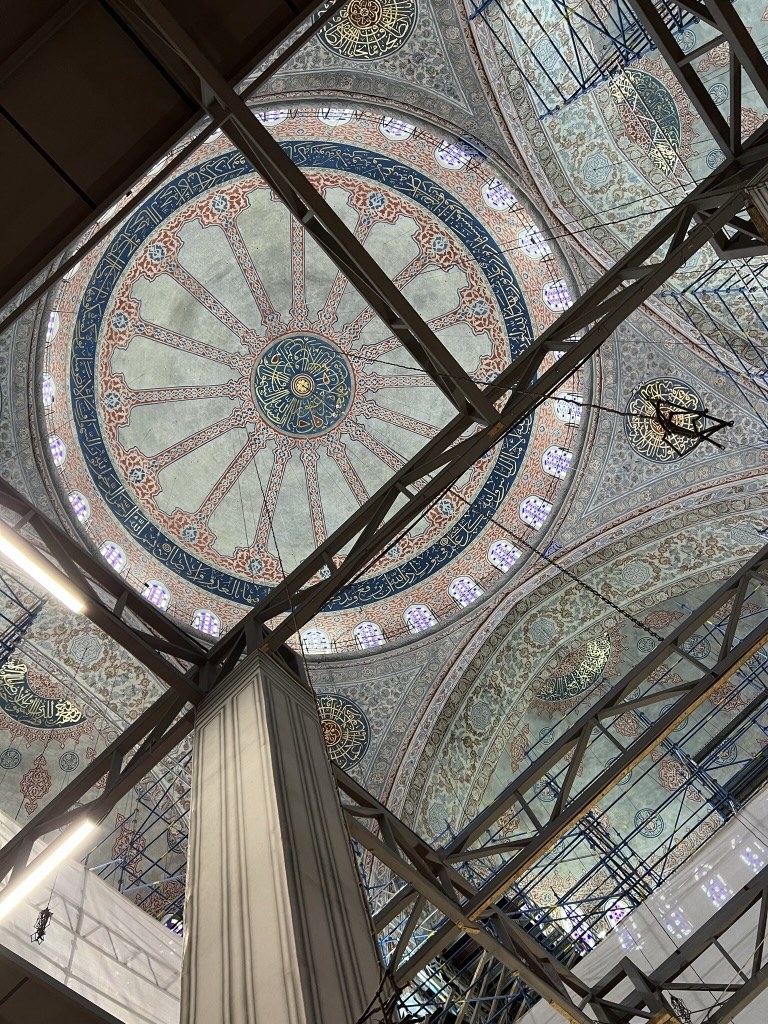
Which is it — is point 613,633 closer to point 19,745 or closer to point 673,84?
point 673,84

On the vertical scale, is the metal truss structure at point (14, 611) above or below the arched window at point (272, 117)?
below

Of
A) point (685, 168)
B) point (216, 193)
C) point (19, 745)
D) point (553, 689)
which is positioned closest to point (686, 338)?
point (685, 168)

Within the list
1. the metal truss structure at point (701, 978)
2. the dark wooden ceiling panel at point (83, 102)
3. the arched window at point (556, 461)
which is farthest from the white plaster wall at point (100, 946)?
the arched window at point (556, 461)

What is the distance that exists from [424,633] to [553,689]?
2335mm

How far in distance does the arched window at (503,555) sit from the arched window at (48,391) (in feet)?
24.4

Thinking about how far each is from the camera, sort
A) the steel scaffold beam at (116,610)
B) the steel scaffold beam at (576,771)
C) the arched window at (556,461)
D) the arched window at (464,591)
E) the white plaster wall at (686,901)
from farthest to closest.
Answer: the arched window at (464,591)
the arched window at (556,461)
the white plaster wall at (686,901)
the steel scaffold beam at (576,771)
the steel scaffold beam at (116,610)

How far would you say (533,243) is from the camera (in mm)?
14844

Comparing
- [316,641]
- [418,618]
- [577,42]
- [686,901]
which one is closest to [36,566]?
[686,901]

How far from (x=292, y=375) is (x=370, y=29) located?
258 inches

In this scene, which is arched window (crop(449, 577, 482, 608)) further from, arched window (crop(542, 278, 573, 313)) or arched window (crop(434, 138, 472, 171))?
arched window (crop(434, 138, 472, 171))

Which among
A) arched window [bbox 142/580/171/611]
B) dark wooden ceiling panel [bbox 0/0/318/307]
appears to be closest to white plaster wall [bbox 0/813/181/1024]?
arched window [bbox 142/580/171/611]

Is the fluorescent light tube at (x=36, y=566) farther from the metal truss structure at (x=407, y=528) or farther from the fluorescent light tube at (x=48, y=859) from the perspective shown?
the fluorescent light tube at (x=48, y=859)

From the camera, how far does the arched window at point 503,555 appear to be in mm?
15742

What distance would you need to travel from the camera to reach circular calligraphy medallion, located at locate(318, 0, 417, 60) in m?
13.4
